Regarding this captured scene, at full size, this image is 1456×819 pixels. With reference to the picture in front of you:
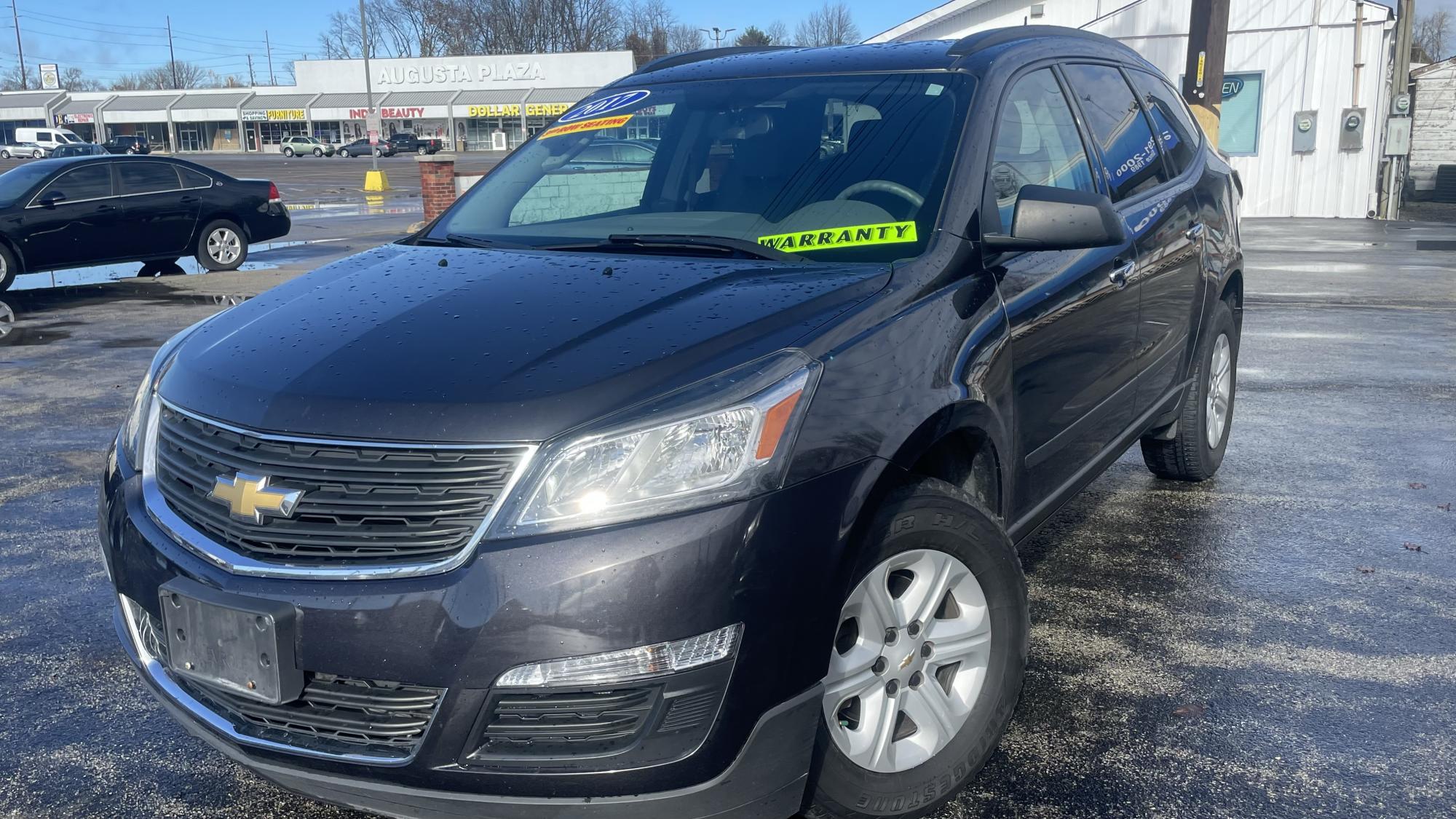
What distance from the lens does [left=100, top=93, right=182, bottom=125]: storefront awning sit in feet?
281

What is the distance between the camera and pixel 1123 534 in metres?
4.89

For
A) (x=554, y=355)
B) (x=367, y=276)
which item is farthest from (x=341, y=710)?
(x=367, y=276)

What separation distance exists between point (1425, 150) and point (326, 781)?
3310 cm

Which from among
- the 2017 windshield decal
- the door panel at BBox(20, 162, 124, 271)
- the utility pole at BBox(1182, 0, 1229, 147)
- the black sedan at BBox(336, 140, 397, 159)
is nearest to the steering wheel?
the 2017 windshield decal

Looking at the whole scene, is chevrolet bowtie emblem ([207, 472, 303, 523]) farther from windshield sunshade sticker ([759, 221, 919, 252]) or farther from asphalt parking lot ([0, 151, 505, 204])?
asphalt parking lot ([0, 151, 505, 204])

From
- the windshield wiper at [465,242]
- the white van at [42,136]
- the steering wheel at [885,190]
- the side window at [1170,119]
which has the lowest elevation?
the windshield wiper at [465,242]

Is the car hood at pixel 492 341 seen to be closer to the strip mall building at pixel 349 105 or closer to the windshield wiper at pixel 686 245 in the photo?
the windshield wiper at pixel 686 245

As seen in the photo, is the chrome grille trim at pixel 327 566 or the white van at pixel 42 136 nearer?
the chrome grille trim at pixel 327 566

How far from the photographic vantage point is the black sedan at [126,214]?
13711 mm

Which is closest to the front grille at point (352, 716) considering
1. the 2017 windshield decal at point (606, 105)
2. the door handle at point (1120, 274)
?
the 2017 windshield decal at point (606, 105)

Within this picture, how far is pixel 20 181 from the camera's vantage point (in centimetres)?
1392

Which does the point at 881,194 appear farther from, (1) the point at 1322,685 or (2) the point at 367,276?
(1) the point at 1322,685

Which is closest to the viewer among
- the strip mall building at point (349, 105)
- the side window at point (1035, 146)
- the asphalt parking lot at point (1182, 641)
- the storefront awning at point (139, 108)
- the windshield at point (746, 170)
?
the asphalt parking lot at point (1182, 641)

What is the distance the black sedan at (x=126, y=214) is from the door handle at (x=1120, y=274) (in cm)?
1319
